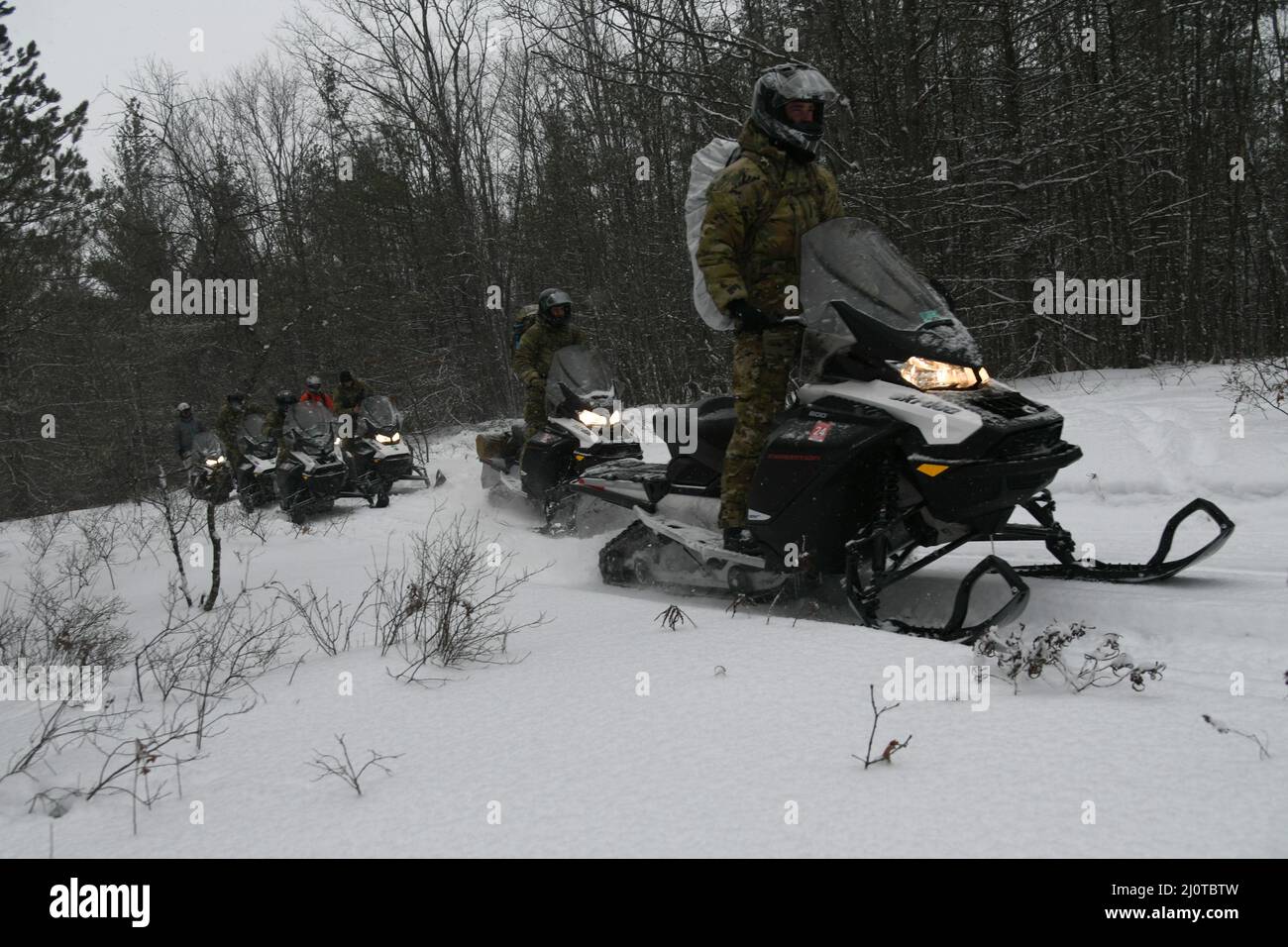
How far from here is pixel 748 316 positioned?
160 inches

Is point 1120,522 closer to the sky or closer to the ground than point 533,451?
closer to the ground

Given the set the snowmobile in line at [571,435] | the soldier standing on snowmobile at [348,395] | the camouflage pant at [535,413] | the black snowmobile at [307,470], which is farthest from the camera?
the soldier standing on snowmobile at [348,395]

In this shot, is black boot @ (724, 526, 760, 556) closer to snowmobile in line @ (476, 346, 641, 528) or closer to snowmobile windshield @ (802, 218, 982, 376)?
snowmobile windshield @ (802, 218, 982, 376)

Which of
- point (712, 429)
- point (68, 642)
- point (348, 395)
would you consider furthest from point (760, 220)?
point (348, 395)

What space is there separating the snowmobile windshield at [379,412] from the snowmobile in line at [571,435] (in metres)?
3.46

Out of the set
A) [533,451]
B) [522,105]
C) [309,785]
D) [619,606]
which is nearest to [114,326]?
[522,105]

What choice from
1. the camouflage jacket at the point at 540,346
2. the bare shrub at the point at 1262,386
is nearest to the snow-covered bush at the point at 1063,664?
the bare shrub at the point at 1262,386

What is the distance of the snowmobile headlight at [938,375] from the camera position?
3562 mm

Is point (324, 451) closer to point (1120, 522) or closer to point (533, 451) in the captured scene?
point (533, 451)

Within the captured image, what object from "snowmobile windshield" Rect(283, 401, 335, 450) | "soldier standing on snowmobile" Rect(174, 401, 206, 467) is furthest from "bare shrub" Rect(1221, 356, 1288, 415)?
"soldier standing on snowmobile" Rect(174, 401, 206, 467)

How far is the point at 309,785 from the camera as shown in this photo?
2.12m

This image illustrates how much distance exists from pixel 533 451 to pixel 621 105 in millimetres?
11668

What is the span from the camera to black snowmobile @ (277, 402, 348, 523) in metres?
9.93

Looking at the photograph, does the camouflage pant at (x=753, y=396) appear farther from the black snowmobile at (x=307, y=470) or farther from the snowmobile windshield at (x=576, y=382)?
the black snowmobile at (x=307, y=470)
